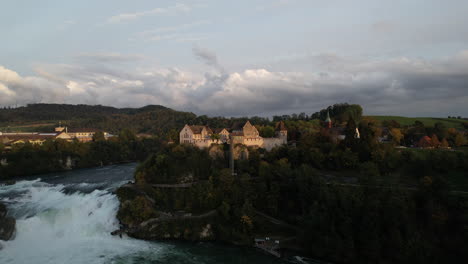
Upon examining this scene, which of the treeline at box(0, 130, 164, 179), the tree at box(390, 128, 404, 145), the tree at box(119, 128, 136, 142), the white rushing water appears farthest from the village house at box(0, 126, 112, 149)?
the tree at box(390, 128, 404, 145)

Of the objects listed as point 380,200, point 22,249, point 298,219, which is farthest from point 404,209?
point 22,249

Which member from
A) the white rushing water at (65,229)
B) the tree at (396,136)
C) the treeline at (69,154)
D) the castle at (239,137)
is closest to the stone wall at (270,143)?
the castle at (239,137)

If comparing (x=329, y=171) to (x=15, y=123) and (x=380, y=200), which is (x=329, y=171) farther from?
(x=15, y=123)

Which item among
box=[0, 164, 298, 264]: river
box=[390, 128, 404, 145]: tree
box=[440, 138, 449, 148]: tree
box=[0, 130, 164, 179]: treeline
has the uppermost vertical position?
box=[390, 128, 404, 145]: tree

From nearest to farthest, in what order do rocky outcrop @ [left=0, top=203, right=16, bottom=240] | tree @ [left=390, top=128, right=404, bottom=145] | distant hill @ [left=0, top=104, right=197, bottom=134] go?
1. rocky outcrop @ [left=0, top=203, right=16, bottom=240]
2. tree @ [left=390, top=128, right=404, bottom=145]
3. distant hill @ [left=0, top=104, right=197, bottom=134]

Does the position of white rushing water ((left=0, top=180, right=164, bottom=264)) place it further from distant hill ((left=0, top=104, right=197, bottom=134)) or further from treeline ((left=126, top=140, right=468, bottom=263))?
distant hill ((left=0, top=104, right=197, bottom=134))

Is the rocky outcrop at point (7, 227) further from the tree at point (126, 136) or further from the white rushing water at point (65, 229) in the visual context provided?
the tree at point (126, 136)
